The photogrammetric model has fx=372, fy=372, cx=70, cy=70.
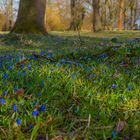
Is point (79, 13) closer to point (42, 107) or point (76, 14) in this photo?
point (76, 14)

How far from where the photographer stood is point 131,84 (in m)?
3.84

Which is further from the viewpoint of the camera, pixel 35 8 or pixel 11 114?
pixel 35 8

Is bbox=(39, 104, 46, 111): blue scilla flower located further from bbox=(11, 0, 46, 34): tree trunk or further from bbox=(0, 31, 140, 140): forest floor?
bbox=(11, 0, 46, 34): tree trunk

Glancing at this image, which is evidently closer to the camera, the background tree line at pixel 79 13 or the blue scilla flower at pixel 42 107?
the blue scilla flower at pixel 42 107

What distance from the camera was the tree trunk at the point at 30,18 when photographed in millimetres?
15991

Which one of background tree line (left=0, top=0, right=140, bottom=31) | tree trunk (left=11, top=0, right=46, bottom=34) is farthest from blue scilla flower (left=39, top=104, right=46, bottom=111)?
background tree line (left=0, top=0, right=140, bottom=31)

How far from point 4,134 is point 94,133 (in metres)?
0.57

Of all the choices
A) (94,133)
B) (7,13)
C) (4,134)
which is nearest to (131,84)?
(94,133)

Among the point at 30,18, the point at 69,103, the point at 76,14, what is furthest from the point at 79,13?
the point at 69,103

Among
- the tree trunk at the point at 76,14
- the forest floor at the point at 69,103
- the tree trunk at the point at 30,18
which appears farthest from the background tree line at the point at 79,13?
the forest floor at the point at 69,103

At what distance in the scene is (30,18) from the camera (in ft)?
53.0

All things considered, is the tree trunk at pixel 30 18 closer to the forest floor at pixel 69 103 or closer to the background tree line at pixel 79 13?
the forest floor at pixel 69 103

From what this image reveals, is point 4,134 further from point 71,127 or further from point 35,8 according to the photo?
point 35,8

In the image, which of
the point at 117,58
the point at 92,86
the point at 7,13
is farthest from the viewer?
the point at 7,13
